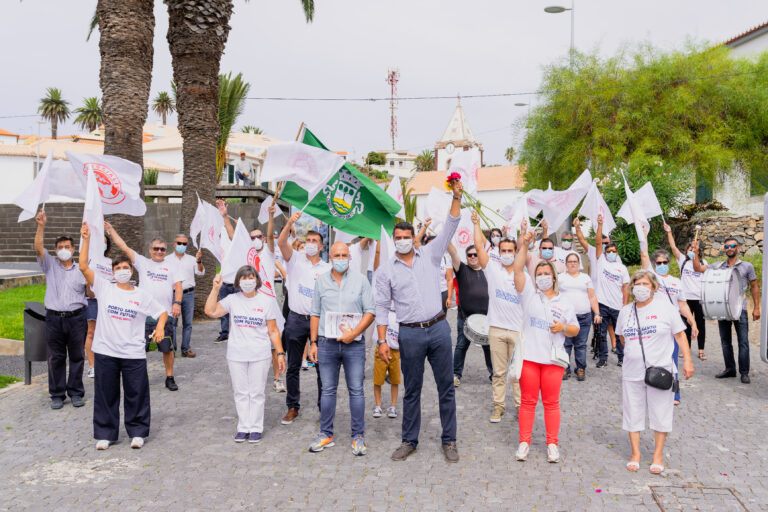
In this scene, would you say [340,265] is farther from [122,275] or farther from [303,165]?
[122,275]

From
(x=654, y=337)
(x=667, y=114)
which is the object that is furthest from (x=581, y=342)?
(x=667, y=114)

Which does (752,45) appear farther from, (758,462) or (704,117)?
(758,462)

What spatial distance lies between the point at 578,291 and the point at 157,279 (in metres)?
5.56

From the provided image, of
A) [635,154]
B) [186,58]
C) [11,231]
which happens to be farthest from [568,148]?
[11,231]

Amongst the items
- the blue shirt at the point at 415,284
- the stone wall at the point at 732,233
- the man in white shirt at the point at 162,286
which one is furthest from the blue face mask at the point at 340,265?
the stone wall at the point at 732,233

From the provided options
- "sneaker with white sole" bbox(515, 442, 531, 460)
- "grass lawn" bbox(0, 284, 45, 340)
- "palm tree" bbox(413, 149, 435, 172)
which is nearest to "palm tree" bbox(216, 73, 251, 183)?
"grass lawn" bbox(0, 284, 45, 340)

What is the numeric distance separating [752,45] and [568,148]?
468 inches

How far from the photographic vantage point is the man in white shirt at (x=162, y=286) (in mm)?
7977

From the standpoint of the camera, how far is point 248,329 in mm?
6160

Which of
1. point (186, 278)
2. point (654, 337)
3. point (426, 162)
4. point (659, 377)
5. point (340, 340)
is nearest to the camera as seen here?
point (659, 377)

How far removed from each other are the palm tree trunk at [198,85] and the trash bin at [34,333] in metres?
5.12

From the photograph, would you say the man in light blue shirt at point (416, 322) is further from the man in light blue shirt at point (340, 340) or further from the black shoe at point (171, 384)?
the black shoe at point (171, 384)

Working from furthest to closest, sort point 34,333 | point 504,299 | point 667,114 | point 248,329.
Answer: point 667,114 → point 34,333 → point 504,299 → point 248,329

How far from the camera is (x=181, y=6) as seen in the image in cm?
1254
